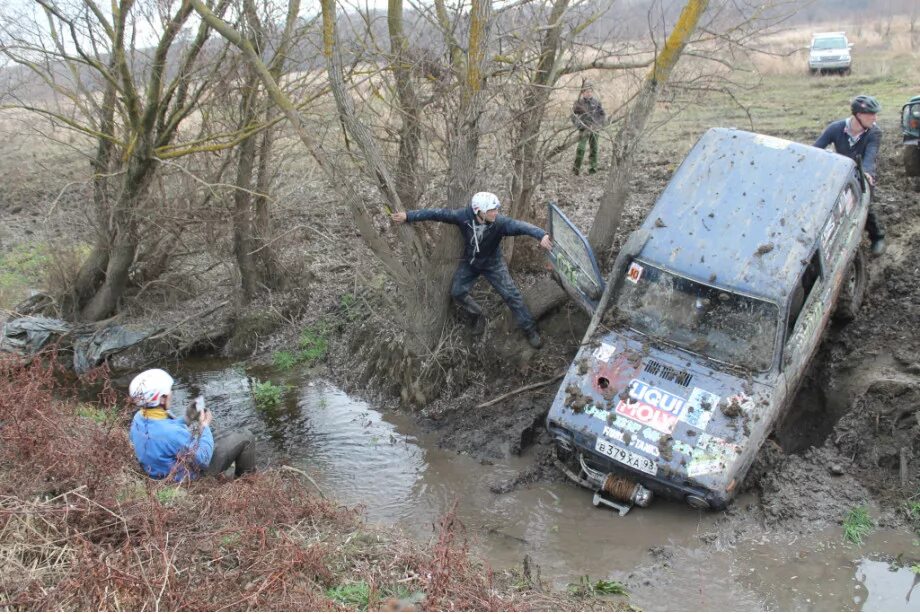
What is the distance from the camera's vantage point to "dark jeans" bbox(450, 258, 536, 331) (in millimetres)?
8953

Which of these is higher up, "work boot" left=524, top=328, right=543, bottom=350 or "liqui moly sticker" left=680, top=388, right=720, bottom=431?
"liqui moly sticker" left=680, top=388, right=720, bottom=431

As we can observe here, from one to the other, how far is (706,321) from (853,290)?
8.46 ft

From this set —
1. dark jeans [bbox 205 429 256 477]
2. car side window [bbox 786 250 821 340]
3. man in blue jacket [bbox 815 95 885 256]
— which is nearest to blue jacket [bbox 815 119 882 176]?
man in blue jacket [bbox 815 95 885 256]

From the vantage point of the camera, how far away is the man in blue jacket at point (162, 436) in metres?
5.69

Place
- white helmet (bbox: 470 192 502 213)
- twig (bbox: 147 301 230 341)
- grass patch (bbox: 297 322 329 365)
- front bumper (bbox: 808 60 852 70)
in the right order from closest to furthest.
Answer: white helmet (bbox: 470 192 502 213), grass patch (bbox: 297 322 329 365), twig (bbox: 147 301 230 341), front bumper (bbox: 808 60 852 70)

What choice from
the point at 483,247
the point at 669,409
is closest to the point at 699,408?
the point at 669,409

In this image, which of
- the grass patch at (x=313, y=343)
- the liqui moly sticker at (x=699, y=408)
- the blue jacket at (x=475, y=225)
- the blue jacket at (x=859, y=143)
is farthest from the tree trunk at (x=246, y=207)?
the blue jacket at (x=859, y=143)

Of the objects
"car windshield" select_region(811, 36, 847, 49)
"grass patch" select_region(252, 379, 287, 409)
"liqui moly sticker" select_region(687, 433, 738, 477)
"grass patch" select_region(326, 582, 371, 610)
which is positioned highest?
"car windshield" select_region(811, 36, 847, 49)

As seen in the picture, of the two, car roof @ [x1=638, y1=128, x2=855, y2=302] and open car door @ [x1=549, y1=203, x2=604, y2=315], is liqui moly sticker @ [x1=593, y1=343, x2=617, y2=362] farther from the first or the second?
car roof @ [x1=638, y1=128, x2=855, y2=302]

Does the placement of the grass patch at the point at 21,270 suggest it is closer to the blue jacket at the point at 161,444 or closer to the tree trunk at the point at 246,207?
the tree trunk at the point at 246,207

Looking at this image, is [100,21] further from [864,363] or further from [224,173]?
[864,363]

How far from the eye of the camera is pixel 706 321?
7.01 metres

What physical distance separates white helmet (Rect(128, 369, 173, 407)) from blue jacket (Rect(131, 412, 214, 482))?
0.55 feet

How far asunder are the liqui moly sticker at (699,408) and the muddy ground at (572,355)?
0.77 m
